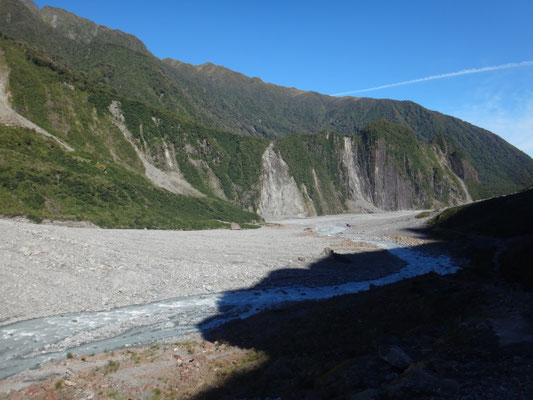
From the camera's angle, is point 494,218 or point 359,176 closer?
point 494,218

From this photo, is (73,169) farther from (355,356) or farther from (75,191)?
(355,356)

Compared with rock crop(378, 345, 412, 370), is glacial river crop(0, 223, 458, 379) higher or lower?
lower

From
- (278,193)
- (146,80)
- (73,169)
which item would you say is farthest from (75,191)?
(146,80)

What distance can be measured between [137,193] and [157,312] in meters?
31.9

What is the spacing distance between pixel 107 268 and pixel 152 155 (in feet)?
163

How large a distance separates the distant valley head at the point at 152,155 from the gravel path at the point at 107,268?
10.1 meters

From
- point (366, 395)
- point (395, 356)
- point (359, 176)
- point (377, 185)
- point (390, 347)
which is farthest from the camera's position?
point (359, 176)

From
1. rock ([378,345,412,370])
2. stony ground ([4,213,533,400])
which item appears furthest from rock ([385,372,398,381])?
rock ([378,345,412,370])

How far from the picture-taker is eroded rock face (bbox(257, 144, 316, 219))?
87.1 metres

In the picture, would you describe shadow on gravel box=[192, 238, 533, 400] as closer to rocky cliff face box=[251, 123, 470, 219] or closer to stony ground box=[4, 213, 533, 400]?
stony ground box=[4, 213, 533, 400]

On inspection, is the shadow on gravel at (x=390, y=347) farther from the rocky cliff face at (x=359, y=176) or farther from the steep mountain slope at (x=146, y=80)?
the rocky cliff face at (x=359, y=176)

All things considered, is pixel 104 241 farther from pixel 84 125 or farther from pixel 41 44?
pixel 41 44

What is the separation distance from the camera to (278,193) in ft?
298

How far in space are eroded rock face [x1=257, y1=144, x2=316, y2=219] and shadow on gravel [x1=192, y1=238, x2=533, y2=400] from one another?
70286 millimetres
